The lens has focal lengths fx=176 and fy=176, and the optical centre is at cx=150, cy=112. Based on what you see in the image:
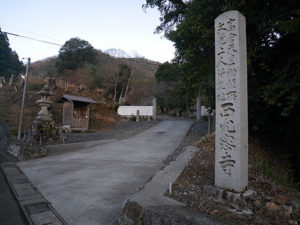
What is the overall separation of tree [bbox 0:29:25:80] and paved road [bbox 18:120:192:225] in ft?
84.3

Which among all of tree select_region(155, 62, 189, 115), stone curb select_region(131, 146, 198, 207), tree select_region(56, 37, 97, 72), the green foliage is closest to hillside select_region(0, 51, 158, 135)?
the green foliage

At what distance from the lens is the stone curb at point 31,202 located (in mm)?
2912

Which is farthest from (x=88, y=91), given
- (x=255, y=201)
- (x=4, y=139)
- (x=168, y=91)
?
(x=255, y=201)

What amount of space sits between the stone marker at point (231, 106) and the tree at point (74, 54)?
950 inches

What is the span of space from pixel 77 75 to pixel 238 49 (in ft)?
77.8

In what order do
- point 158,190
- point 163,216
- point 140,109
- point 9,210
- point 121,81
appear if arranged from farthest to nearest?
point 121,81, point 140,109, point 9,210, point 158,190, point 163,216

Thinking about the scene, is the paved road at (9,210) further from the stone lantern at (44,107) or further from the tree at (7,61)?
the tree at (7,61)

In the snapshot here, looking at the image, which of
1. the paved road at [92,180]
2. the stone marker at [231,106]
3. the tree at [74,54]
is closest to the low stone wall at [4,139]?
the paved road at [92,180]

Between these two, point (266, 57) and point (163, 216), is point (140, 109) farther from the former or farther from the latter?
point (163, 216)

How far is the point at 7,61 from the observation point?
86.8ft

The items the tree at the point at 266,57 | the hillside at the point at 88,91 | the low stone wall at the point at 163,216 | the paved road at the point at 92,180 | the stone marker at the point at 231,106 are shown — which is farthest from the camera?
the hillside at the point at 88,91

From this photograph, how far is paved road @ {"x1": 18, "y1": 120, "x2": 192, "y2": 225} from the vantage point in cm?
310

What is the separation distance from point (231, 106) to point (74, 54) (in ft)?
82.1

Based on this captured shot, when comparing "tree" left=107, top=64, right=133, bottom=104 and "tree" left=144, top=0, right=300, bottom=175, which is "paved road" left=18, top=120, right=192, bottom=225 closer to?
"tree" left=144, top=0, right=300, bottom=175
